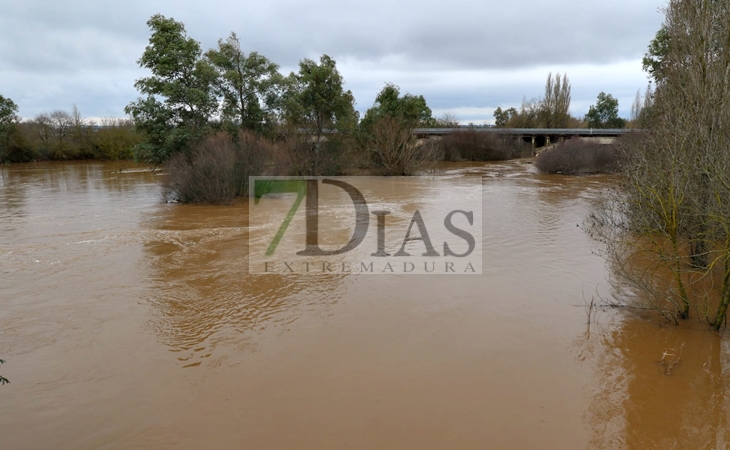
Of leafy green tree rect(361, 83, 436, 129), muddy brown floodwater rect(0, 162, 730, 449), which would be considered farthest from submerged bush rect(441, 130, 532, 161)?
muddy brown floodwater rect(0, 162, 730, 449)

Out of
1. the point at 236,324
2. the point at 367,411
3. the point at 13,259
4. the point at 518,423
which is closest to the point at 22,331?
the point at 236,324

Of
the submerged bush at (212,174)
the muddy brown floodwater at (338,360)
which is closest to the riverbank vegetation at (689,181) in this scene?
the muddy brown floodwater at (338,360)

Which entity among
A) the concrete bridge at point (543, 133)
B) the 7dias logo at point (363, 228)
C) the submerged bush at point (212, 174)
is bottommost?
the 7dias logo at point (363, 228)

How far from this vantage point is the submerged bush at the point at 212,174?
1783 centimetres

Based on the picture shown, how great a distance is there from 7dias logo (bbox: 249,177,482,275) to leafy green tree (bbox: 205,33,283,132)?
3.73 meters

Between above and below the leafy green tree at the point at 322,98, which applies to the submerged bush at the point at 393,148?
below

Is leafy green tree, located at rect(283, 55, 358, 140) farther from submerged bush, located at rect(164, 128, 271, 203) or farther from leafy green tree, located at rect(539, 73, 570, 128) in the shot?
leafy green tree, located at rect(539, 73, 570, 128)

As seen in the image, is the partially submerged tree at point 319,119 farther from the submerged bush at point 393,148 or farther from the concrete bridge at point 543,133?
the concrete bridge at point 543,133

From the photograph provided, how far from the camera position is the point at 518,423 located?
4672 mm

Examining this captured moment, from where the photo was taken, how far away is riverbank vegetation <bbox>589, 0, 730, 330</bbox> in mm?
5957

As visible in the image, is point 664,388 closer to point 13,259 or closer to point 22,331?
point 22,331

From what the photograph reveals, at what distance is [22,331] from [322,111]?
22521 millimetres

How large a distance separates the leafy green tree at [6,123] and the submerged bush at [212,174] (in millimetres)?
32089

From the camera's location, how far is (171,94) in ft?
68.2
